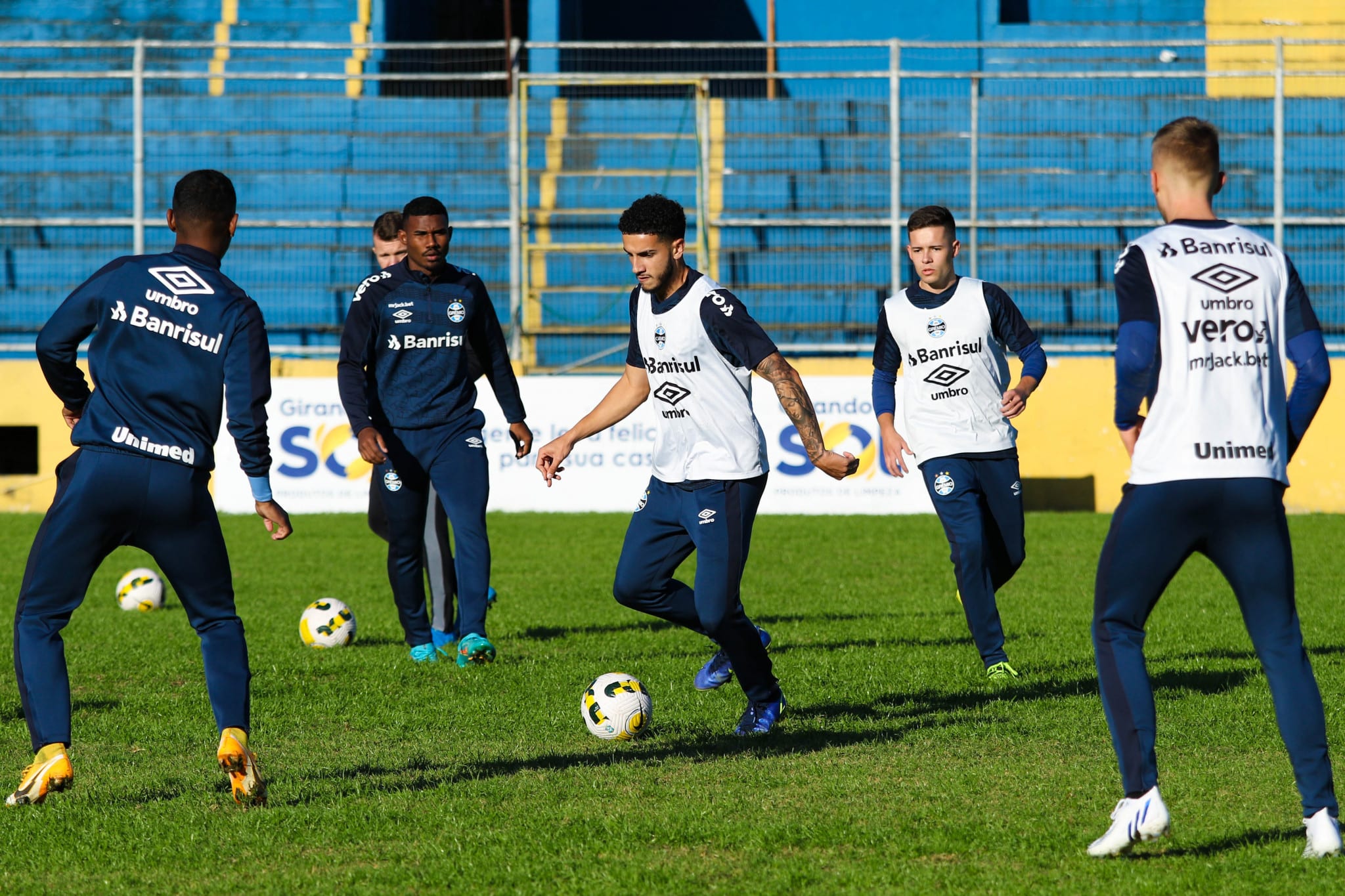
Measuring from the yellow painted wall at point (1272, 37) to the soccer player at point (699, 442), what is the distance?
628 inches

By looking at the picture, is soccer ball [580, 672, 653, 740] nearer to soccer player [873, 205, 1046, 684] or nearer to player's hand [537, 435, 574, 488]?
player's hand [537, 435, 574, 488]

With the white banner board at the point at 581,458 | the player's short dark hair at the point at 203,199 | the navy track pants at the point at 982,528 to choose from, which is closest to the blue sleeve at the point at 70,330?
the player's short dark hair at the point at 203,199

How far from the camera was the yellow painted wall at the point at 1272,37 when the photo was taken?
22.2 meters

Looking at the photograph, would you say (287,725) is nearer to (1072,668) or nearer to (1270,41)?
(1072,668)

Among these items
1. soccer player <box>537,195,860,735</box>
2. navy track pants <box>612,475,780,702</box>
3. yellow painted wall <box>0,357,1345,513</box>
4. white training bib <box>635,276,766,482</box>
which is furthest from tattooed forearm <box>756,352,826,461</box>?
yellow painted wall <box>0,357,1345,513</box>

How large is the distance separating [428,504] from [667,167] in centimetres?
1411

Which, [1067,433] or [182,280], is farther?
[1067,433]

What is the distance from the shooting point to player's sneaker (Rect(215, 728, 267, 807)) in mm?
5266

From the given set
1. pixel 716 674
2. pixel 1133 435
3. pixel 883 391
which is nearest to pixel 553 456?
pixel 716 674

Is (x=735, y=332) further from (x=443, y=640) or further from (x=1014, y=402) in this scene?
(x=443, y=640)

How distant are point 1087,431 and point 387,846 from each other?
14213mm

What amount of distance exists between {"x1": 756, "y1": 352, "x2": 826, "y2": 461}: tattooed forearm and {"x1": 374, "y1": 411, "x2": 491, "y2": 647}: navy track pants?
2472 millimetres

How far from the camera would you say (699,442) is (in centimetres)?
657

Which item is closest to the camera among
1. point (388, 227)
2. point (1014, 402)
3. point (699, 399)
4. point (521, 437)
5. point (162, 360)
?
point (162, 360)
